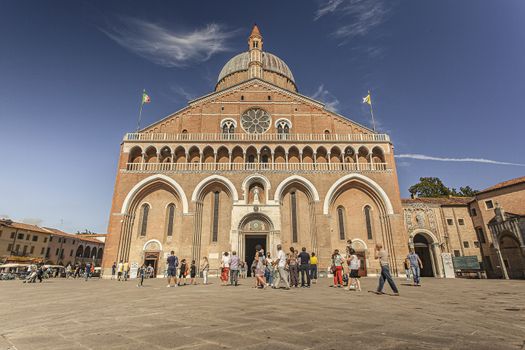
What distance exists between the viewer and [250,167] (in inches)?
911

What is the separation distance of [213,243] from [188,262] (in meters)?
2.39

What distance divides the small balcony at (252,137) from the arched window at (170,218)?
5838 mm

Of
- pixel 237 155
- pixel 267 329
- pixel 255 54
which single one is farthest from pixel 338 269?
pixel 255 54

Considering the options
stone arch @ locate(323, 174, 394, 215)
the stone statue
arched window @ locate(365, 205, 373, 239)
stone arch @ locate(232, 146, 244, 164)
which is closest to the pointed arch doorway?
the stone statue

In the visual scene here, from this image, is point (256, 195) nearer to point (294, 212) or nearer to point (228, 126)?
point (294, 212)

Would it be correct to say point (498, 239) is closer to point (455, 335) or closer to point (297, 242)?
point (297, 242)

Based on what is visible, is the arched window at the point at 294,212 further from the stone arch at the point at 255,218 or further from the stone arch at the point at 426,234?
the stone arch at the point at 426,234

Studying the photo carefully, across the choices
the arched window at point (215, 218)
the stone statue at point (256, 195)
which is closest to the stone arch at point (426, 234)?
the stone statue at point (256, 195)

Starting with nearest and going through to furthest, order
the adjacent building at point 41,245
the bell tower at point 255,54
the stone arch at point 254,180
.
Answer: the stone arch at point 254,180
the bell tower at point 255,54
the adjacent building at point 41,245

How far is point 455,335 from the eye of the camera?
136 inches

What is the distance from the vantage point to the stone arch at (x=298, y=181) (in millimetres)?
22000

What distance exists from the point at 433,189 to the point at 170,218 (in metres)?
35.8

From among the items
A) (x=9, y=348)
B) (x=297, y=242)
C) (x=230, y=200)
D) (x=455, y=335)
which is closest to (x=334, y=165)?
(x=297, y=242)

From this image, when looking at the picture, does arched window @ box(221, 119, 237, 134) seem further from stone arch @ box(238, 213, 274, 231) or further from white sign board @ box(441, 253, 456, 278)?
white sign board @ box(441, 253, 456, 278)
